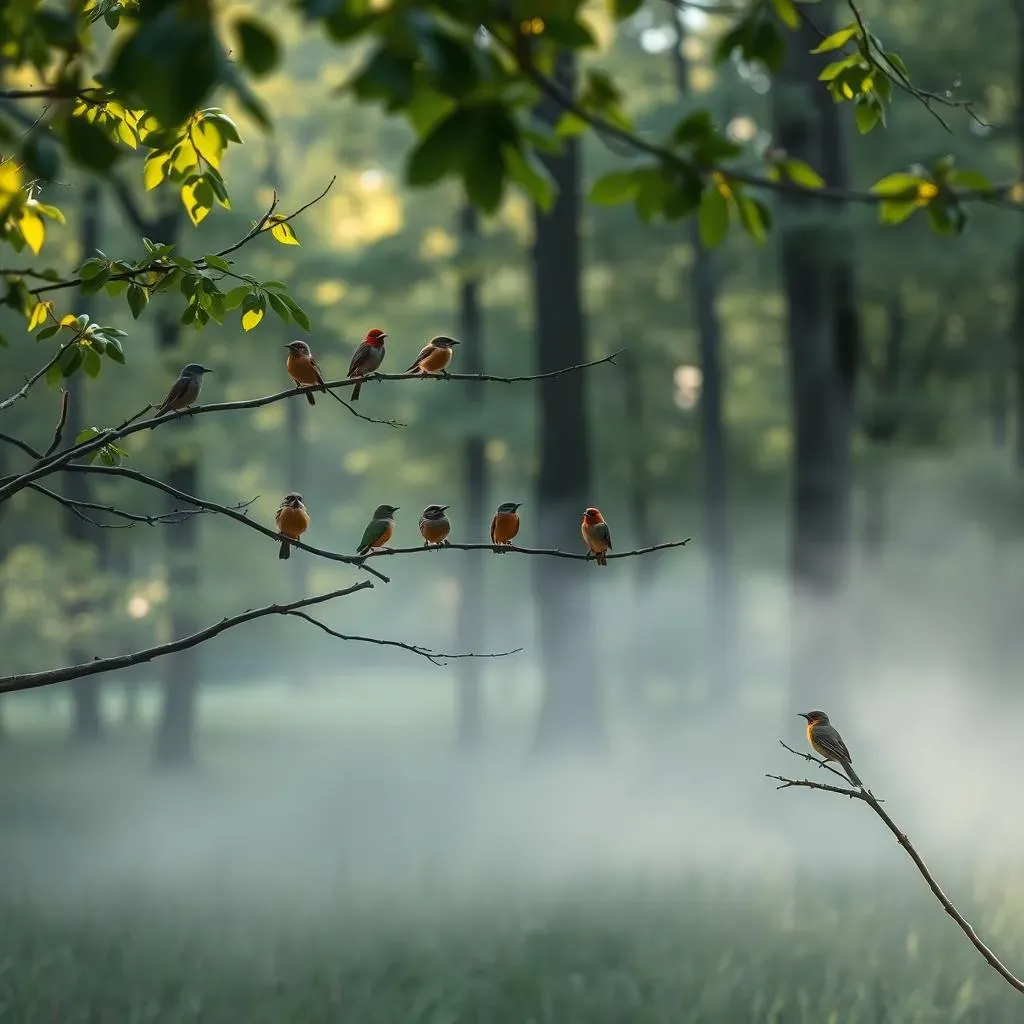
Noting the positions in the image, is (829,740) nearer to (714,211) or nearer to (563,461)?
(714,211)

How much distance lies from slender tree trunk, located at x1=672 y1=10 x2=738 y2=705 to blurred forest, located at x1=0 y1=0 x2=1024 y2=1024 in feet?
0.20

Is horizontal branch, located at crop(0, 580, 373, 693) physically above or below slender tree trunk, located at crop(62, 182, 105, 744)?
below

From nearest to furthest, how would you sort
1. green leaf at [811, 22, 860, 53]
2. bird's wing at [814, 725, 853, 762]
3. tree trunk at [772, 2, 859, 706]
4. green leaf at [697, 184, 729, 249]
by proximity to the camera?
green leaf at [697, 184, 729, 249], green leaf at [811, 22, 860, 53], bird's wing at [814, 725, 853, 762], tree trunk at [772, 2, 859, 706]

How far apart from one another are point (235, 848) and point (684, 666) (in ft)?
48.6

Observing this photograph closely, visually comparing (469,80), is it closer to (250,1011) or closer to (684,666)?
(250,1011)

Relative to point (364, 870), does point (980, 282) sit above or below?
above

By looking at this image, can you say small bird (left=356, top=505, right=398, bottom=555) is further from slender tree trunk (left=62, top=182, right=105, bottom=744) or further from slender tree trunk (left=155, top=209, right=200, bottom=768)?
slender tree trunk (left=62, top=182, right=105, bottom=744)

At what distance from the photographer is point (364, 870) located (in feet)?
29.3

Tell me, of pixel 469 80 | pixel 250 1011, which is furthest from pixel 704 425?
pixel 469 80

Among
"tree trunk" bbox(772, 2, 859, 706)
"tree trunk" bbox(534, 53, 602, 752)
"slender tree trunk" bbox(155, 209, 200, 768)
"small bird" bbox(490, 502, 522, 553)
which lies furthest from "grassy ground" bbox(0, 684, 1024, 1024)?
"slender tree trunk" bbox(155, 209, 200, 768)

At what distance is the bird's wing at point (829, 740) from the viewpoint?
4574 mm

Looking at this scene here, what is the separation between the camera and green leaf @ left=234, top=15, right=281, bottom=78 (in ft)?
4.71

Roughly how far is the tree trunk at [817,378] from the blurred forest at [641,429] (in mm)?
27

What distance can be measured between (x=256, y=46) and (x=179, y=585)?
43.2ft
